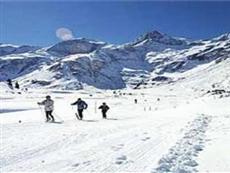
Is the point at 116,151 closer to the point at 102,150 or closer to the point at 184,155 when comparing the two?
the point at 102,150

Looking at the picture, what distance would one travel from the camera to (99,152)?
15844 millimetres

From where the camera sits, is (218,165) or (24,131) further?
(24,131)

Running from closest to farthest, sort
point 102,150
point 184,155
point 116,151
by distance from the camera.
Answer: point 184,155 → point 116,151 → point 102,150

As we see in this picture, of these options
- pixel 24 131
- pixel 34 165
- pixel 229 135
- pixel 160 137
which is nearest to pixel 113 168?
pixel 34 165

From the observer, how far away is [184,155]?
48.8 feet

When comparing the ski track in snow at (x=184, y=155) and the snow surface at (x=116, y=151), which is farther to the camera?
the snow surface at (x=116, y=151)

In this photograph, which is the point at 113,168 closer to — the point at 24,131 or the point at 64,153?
the point at 64,153

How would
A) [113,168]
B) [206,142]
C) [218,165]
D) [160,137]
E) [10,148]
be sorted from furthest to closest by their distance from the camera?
1. [160,137]
2. [206,142]
3. [10,148]
4. [218,165]
5. [113,168]

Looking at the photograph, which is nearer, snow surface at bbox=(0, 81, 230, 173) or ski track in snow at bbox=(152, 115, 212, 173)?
ski track in snow at bbox=(152, 115, 212, 173)

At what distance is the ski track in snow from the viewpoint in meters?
12.8

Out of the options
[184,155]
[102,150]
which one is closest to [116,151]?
[102,150]

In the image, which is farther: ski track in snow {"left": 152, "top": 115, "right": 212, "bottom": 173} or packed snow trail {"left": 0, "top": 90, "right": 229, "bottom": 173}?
packed snow trail {"left": 0, "top": 90, "right": 229, "bottom": 173}

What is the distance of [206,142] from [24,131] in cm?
980

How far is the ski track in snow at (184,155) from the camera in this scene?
502 inches
